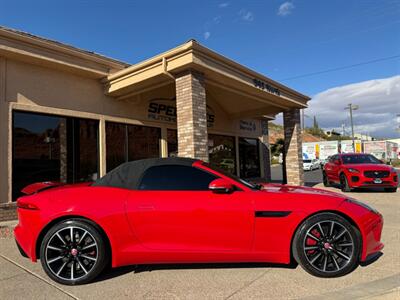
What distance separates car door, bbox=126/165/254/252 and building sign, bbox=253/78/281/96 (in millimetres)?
6893

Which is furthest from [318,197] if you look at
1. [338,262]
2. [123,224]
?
[123,224]

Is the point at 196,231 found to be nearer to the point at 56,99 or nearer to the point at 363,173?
the point at 56,99

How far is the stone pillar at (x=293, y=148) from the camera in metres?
13.3

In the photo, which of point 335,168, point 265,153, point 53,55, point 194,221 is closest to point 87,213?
point 194,221

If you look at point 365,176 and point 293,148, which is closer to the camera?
point 365,176

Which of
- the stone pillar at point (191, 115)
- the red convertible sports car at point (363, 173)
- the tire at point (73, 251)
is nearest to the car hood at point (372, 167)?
the red convertible sports car at point (363, 173)

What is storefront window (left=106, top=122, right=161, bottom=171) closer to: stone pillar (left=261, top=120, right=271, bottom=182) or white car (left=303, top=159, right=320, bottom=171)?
stone pillar (left=261, top=120, right=271, bottom=182)

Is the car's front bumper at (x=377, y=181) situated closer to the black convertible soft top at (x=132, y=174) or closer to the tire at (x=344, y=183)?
the tire at (x=344, y=183)

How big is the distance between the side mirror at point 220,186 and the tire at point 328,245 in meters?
0.91

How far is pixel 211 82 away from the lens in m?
9.31

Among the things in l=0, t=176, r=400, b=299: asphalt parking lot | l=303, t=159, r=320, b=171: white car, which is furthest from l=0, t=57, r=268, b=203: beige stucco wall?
l=303, t=159, r=320, b=171: white car

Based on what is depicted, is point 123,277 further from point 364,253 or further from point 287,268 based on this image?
point 364,253

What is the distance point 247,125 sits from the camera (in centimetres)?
1620

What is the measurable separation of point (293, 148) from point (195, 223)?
34.1 ft
